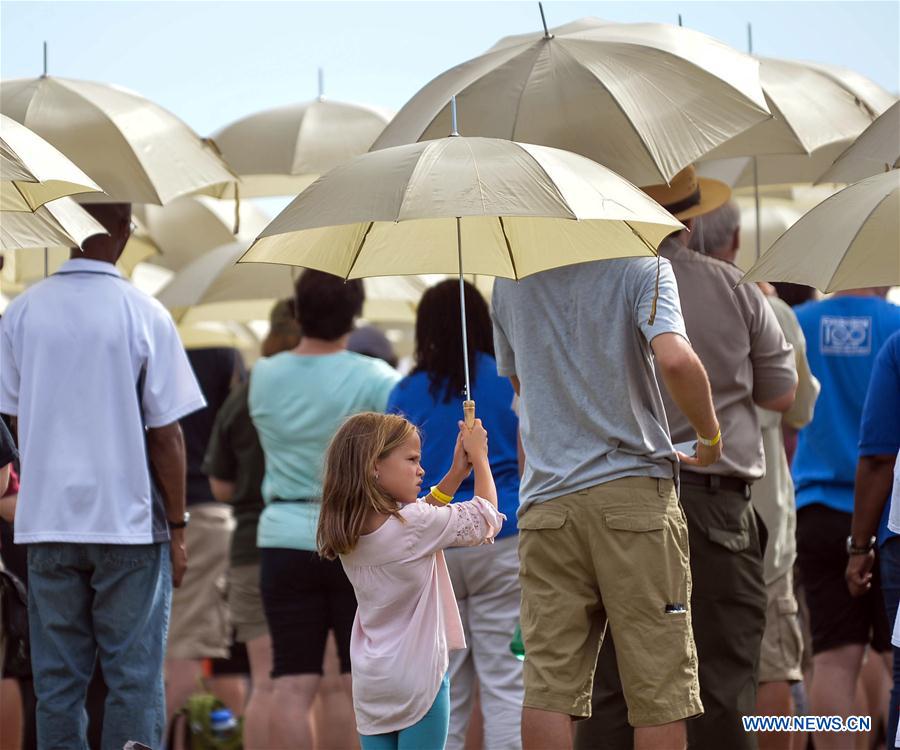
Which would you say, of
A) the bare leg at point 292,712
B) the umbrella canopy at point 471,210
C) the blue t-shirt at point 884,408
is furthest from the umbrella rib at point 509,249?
the bare leg at point 292,712

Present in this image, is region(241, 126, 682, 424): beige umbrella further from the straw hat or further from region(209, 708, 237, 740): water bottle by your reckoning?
region(209, 708, 237, 740): water bottle

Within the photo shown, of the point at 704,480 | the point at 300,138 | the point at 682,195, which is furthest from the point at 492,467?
the point at 300,138

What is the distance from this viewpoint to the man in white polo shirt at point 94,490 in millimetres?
5199

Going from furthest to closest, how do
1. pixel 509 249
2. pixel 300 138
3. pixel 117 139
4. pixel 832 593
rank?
pixel 300 138 → pixel 832 593 → pixel 117 139 → pixel 509 249

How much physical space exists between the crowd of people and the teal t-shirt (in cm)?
1

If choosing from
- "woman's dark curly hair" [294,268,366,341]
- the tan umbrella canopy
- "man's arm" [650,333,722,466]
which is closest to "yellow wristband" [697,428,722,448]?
"man's arm" [650,333,722,466]

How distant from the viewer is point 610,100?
5.14m

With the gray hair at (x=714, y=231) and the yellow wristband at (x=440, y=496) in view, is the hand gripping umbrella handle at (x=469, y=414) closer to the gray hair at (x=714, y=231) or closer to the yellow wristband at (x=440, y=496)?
the yellow wristband at (x=440, y=496)

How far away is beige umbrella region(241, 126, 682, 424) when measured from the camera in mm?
4113

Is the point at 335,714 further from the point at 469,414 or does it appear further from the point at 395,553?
the point at 469,414

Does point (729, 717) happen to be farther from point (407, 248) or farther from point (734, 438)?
point (407, 248)

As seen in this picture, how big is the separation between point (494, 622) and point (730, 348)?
1.44m

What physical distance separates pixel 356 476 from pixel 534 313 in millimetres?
754

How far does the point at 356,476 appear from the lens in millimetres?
4371
